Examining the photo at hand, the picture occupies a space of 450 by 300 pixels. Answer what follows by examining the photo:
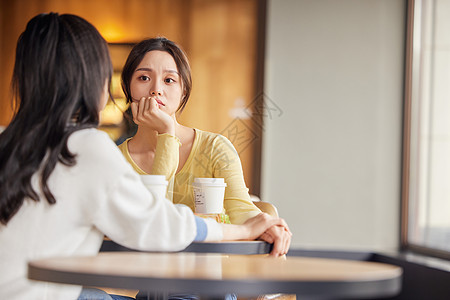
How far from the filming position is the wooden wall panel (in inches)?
175

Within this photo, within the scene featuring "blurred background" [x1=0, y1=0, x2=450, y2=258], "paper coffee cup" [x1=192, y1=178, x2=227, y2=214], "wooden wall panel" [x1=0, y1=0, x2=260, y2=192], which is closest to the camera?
"paper coffee cup" [x1=192, y1=178, x2=227, y2=214]

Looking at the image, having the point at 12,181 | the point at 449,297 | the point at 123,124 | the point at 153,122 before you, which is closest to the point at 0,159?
the point at 12,181

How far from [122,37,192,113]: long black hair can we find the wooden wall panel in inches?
96.2

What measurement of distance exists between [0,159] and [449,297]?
288 cm

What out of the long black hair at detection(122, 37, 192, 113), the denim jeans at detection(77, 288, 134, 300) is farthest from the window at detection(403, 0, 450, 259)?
the denim jeans at detection(77, 288, 134, 300)

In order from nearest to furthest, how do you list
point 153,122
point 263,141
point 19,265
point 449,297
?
point 19,265
point 153,122
point 449,297
point 263,141

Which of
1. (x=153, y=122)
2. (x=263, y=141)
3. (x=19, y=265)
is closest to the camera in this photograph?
(x=19, y=265)

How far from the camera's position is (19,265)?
1.06 metres

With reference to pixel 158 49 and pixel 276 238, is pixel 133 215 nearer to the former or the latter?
pixel 276 238

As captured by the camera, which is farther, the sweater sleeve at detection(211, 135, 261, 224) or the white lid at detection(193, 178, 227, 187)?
the sweater sleeve at detection(211, 135, 261, 224)

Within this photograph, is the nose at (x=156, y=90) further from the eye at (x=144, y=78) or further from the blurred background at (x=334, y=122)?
the blurred background at (x=334, y=122)

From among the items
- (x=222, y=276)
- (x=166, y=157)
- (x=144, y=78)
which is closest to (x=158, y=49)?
(x=144, y=78)

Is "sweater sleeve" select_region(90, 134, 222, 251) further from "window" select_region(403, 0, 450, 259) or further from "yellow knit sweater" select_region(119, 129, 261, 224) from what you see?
"window" select_region(403, 0, 450, 259)

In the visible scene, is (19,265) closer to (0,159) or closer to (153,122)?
(0,159)
